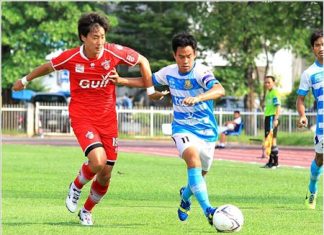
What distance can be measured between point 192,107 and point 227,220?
5.66 feet

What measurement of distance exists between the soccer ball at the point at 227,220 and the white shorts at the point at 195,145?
114 centimetres

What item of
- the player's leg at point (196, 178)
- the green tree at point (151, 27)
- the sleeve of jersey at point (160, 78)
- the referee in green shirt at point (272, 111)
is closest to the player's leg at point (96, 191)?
the player's leg at point (196, 178)

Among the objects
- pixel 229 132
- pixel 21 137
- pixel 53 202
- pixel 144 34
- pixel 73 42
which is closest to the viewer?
pixel 53 202

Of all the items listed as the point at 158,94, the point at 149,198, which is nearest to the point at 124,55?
the point at 158,94

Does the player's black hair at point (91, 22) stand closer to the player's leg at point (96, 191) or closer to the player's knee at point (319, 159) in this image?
the player's leg at point (96, 191)

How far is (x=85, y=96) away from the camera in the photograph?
12.2 meters

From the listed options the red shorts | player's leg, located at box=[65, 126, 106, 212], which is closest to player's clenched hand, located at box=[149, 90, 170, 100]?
the red shorts

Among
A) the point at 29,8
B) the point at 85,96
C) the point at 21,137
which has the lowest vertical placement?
the point at 21,137

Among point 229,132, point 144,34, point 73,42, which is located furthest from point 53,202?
point 144,34

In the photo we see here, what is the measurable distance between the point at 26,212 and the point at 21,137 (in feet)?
112

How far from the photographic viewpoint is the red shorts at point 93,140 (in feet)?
39.4

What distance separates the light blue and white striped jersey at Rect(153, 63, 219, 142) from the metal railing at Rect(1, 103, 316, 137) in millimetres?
36567

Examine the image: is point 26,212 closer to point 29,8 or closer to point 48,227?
point 48,227

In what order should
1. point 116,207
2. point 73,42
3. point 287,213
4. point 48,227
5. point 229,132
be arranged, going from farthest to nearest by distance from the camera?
1. point 73,42
2. point 229,132
3. point 116,207
4. point 287,213
5. point 48,227
